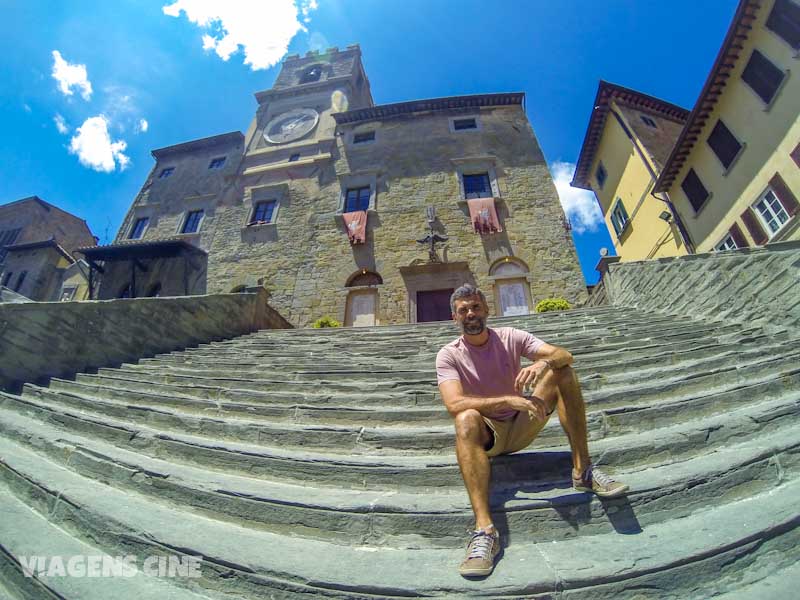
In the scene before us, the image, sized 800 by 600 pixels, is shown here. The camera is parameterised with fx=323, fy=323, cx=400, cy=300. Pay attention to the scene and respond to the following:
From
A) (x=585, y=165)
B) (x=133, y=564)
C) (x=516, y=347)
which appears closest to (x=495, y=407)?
(x=516, y=347)

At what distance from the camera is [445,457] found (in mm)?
2355

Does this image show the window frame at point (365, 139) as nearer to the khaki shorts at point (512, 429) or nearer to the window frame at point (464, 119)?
the window frame at point (464, 119)

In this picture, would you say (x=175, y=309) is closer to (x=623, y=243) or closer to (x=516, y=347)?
(x=516, y=347)

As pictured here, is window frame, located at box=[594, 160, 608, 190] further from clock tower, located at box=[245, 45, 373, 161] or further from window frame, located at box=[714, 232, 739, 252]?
clock tower, located at box=[245, 45, 373, 161]

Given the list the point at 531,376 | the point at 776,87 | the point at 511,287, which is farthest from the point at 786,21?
the point at 531,376

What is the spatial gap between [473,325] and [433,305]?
30.4 feet

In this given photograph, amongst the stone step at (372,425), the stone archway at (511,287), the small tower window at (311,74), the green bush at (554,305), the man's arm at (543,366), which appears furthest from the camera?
the small tower window at (311,74)

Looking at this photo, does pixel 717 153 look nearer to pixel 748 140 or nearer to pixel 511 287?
pixel 748 140

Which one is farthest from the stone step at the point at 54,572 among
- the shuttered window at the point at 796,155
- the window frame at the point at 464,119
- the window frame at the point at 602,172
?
the window frame at the point at 602,172

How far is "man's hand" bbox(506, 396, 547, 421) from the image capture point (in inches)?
69.6

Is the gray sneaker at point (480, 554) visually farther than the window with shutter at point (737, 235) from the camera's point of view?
No

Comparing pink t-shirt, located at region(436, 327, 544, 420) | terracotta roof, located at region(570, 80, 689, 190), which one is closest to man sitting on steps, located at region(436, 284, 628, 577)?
pink t-shirt, located at region(436, 327, 544, 420)

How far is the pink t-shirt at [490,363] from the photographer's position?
2.10m

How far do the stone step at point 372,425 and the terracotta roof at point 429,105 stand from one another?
53.4 feet
